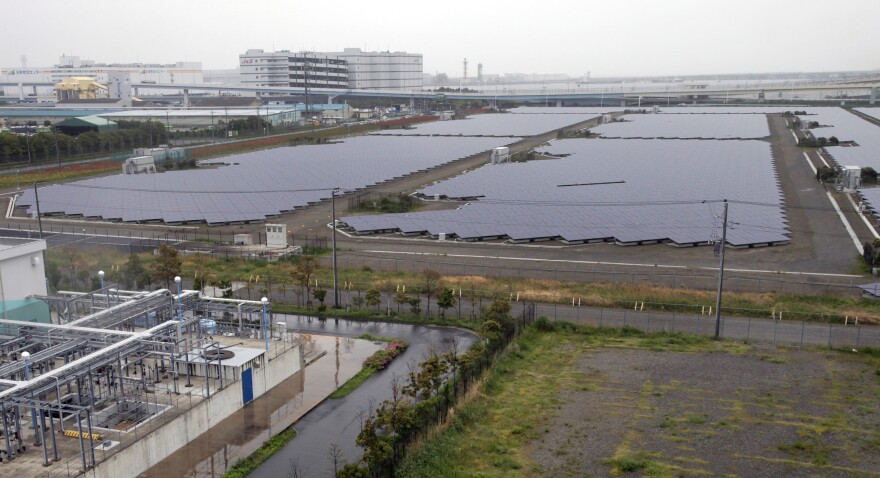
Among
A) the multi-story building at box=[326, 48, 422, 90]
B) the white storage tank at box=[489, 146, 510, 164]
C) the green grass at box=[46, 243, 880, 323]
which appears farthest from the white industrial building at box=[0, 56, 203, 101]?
the green grass at box=[46, 243, 880, 323]

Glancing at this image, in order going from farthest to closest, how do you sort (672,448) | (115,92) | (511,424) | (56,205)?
(115,92), (56,205), (511,424), (672,448)

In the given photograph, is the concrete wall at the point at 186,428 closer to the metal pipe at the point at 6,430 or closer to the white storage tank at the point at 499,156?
the metal pipe at the point at 6,430

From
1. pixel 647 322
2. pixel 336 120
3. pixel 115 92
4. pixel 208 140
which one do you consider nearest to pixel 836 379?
pixel 647 322

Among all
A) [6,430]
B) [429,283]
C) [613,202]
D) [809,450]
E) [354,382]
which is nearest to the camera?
[6,430]

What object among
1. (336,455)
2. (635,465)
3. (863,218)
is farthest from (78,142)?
(635,465)

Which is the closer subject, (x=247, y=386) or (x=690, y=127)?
(x=247, y=386)

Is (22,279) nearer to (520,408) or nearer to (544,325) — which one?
(520,408)

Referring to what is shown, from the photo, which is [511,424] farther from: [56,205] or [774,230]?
[56,205]
